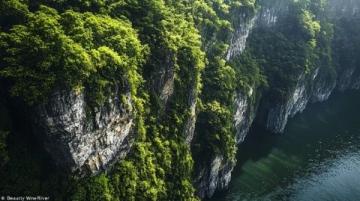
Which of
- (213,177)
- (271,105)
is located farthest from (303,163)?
(213,177)

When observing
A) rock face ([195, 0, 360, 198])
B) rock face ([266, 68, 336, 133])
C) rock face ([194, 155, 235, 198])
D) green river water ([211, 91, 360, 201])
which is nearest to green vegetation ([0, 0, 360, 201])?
rock face ([194, 155, 235, 198])

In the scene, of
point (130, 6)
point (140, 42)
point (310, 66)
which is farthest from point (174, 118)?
point (310, 66)

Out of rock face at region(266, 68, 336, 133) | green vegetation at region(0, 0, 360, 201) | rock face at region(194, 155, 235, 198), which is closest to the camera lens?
green vegetation at region(0, 0, 360, 201)

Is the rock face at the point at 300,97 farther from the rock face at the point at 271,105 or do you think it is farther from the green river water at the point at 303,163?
the green river water at the point at 303,163

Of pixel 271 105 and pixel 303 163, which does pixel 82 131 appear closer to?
pixel 303 163

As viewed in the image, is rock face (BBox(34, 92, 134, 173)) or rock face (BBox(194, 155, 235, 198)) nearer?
rock face (BBox(34, 92, 134, 173))

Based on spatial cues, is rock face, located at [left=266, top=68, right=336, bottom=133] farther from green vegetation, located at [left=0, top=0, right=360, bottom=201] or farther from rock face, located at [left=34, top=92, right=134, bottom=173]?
rock face, located at [left=34, top=92, right=134, bottom=173]

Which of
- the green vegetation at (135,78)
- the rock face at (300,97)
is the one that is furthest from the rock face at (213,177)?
the rock face at (300,97)
